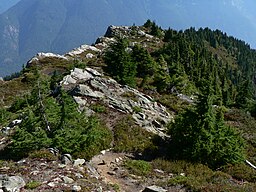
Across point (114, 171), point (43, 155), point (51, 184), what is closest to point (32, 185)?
point (51, 184)

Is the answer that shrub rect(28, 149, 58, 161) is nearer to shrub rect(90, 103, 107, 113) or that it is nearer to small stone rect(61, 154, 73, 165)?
small stone rect(61, 154, 73, 165)

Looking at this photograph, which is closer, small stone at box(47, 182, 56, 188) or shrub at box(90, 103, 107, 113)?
small stone at box(47, 182, 56, 188)

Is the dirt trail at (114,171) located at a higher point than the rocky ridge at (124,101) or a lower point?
lower

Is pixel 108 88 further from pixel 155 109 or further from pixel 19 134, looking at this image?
pixel 19 134

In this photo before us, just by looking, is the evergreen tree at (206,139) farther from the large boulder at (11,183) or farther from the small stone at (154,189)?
the large boulder at (11,183)

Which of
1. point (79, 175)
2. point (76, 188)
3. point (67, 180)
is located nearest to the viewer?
point (76, 188)

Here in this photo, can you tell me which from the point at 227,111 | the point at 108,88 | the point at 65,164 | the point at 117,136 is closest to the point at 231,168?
the point at 117,136

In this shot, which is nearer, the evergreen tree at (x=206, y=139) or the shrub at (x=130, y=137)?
the evergreen tree at (x=206, y=139)

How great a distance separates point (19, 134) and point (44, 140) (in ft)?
4.95

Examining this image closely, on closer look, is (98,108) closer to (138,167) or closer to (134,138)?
(134,138)

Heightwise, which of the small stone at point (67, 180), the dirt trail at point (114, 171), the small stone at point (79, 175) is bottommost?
the small stone at point (67, 180)

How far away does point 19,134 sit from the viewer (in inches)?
803

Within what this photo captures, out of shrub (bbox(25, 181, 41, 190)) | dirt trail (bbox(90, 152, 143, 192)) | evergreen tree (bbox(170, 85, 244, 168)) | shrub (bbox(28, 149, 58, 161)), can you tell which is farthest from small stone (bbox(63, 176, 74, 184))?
evergreen tree (bbox(170, 85, 244, 168))

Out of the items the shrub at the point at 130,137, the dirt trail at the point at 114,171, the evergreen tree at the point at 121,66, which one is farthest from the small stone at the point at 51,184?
the evergreen tree at the point at 121,66
